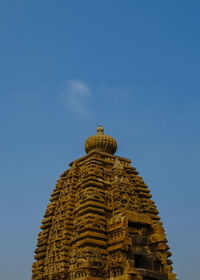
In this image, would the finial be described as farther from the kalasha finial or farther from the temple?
the temple

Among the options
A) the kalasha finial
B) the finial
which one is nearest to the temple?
the kalasha finial

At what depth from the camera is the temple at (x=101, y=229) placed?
2017 centimetres

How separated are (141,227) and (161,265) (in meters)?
2.97

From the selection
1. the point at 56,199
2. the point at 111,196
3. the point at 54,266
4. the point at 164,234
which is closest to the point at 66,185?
the point at 56,199

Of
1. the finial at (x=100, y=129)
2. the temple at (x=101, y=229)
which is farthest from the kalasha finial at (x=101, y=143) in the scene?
the temple at (x=101, y=229)

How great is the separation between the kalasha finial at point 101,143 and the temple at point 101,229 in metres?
1.44

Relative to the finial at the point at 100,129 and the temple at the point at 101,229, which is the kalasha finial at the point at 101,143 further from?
the temple at the point at 101,229

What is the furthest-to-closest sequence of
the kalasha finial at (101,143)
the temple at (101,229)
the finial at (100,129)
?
the finial at (100,129), the kalasha finial at (101,143), the temple at (101,229)

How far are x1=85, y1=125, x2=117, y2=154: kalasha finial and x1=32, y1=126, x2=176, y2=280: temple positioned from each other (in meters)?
1.44

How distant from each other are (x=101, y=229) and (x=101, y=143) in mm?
10192

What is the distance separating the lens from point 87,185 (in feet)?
80.7

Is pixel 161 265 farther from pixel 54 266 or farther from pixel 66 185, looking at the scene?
pixel 66 185

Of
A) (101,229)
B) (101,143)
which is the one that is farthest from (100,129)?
(101,229)

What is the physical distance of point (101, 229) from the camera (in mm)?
21797
